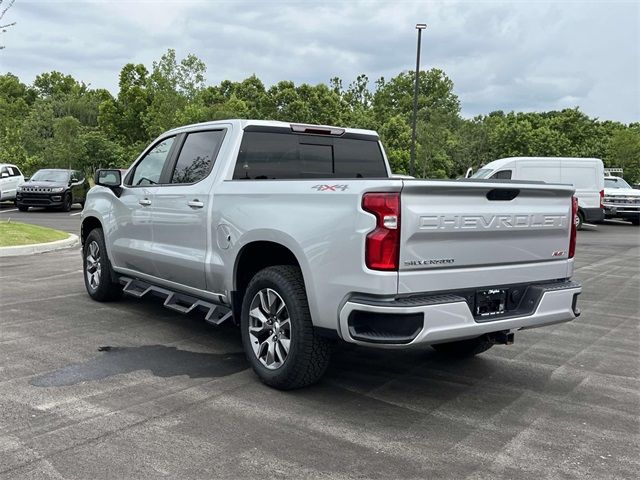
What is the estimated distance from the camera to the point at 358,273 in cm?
377

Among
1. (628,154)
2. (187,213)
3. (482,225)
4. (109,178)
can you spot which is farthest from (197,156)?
(628,154)

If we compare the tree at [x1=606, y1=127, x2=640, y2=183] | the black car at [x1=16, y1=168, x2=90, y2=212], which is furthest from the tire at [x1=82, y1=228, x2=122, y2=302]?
the tree at [x1=606, y1=127, x2=640, y2=183]

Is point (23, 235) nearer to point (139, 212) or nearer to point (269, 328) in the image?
point (139, 212)

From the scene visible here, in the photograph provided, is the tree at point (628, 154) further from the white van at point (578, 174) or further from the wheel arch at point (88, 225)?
the wheel arch at point (88, 225)

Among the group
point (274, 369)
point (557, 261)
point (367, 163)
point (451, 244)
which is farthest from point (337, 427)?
point (367, 163)

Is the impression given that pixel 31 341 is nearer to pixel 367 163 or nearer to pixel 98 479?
pixel 98 479

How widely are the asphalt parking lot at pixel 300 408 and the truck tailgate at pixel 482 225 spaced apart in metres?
0.94

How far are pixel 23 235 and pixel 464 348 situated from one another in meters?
10.3

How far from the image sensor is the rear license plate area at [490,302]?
4086 millimetres

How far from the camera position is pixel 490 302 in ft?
13.7

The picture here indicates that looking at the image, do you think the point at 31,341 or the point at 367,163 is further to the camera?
the point at 367,163

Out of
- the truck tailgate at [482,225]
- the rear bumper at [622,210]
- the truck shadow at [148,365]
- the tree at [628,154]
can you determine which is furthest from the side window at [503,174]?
the tree at [628,154]

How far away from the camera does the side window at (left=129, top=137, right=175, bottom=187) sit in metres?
6.18

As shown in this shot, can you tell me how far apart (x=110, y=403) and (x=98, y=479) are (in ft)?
3.45
